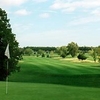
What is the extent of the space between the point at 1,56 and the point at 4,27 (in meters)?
4.17

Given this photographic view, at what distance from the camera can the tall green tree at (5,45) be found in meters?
38.8

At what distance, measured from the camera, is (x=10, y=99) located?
1425 centimetres

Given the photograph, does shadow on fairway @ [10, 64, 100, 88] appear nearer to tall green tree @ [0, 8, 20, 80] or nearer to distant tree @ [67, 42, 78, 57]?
tall green tree @ [0, 8, 20, 80]

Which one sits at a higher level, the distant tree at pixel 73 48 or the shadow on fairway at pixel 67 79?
the distant tree at pixel 73 48

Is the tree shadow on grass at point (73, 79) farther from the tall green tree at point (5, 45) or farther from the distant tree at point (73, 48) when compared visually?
the distant tree at point (73, 48)

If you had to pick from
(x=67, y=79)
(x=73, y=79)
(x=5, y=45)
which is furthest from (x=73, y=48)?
(x=5, y=45)

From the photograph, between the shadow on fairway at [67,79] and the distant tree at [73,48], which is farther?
the distant tree at [73,48]

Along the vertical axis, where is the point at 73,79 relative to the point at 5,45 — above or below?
below

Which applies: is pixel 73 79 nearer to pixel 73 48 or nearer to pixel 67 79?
pixel 67 79

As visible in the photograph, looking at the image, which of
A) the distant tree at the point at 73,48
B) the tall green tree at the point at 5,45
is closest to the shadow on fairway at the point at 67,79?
the tall green tree at the point at 5,45

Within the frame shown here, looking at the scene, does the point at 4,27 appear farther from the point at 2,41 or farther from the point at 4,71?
the point at 4,71

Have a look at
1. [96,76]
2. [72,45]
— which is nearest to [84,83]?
[96,76]

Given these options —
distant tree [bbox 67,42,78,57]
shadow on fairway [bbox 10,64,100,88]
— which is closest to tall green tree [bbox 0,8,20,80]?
shadow on fairway [bbox 10,64,100,88]

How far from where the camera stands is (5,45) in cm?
3866
